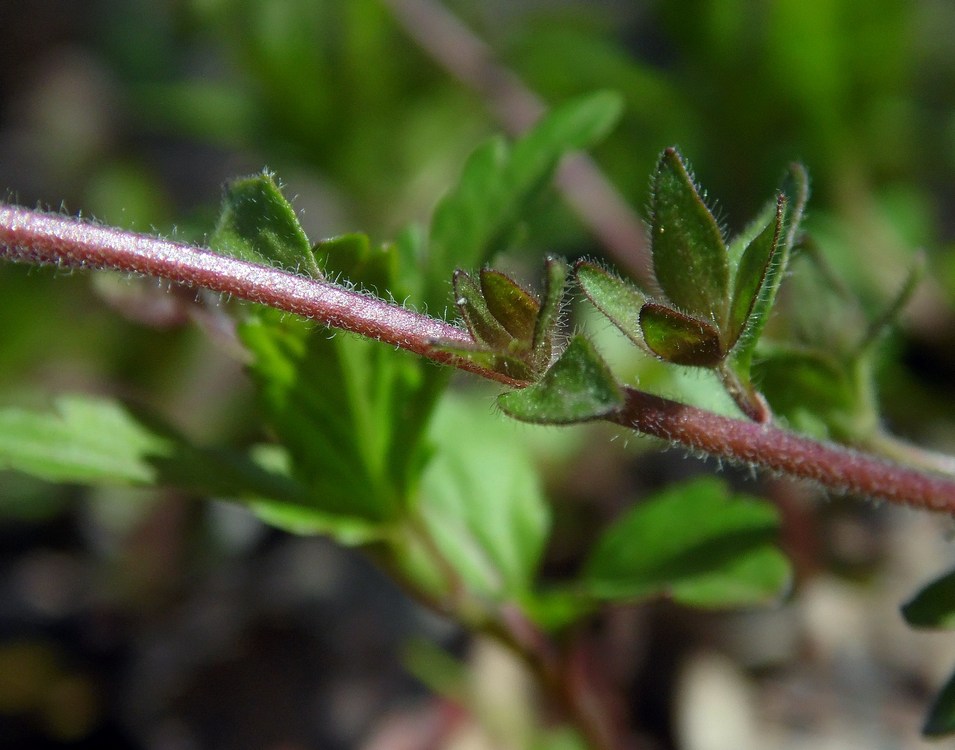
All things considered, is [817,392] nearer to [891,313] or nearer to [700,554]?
[891,313]

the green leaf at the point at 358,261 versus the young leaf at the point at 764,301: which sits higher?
the young leaf at the point at 764,301

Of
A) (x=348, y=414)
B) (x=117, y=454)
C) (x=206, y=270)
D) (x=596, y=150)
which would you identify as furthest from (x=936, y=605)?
(x=596, y=150)

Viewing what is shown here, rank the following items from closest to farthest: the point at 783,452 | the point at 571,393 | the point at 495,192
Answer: the point at 571,393 → the point at 783,452 → the point at 495,192

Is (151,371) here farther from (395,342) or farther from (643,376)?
(395,342)

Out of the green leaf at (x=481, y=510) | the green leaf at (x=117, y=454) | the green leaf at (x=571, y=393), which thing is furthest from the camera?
the green leaf at (x=481, y=510)

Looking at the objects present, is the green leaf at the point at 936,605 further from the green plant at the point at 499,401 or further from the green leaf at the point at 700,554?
the green leaf at the point at 700,554

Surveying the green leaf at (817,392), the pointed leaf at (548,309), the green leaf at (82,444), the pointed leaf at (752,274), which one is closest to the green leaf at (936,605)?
the green leaf at (817,392)

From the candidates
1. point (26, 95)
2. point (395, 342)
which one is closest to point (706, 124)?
point (395, 342)
